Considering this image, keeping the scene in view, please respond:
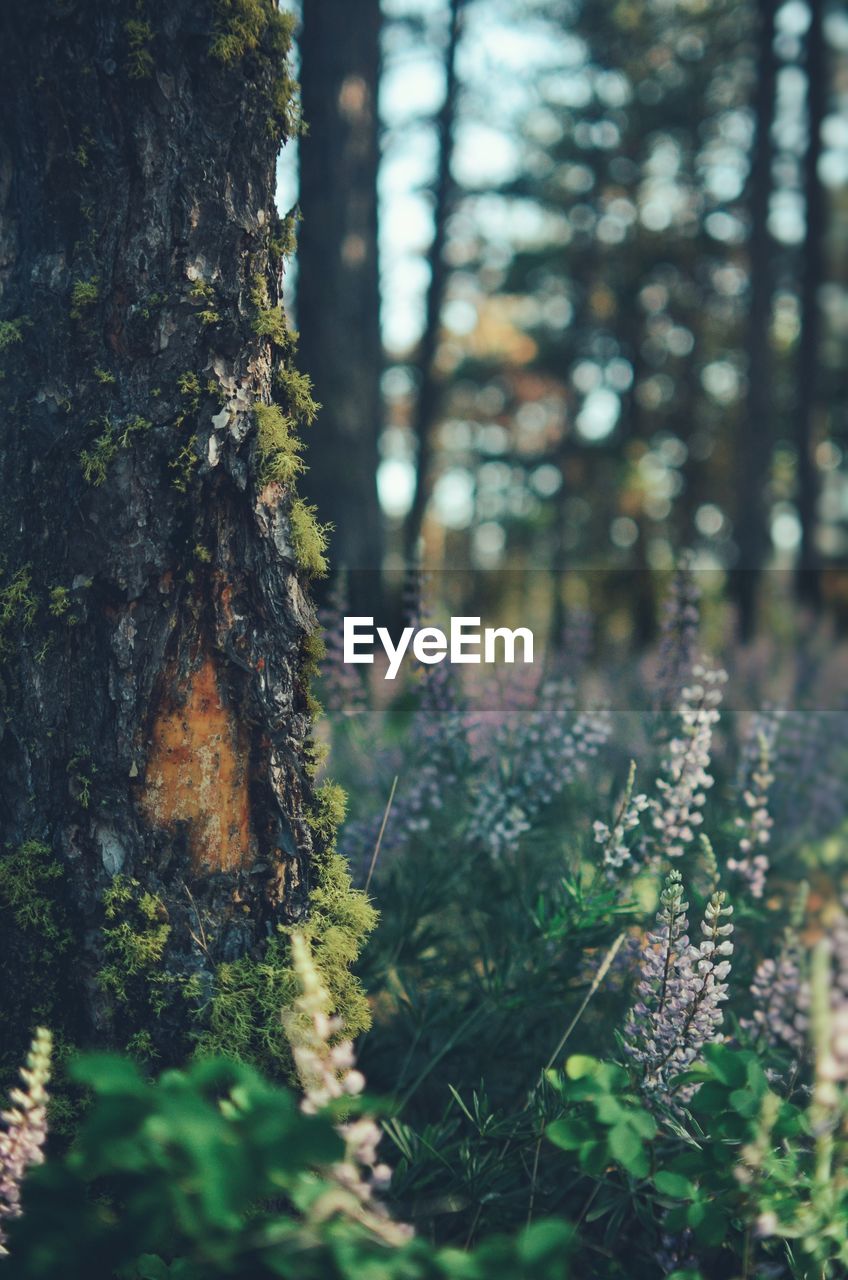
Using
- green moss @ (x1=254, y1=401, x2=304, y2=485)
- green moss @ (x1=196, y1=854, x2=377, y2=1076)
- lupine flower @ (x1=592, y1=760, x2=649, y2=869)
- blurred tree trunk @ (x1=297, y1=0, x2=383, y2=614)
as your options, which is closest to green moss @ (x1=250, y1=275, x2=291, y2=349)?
green moss @ (x1=254, y1=401, x2=304, y2=485)

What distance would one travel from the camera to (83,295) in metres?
1.88

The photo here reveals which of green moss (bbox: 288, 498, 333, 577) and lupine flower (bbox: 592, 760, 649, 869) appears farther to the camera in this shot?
lupine flower (bbox: 592, 760, 649, 869)

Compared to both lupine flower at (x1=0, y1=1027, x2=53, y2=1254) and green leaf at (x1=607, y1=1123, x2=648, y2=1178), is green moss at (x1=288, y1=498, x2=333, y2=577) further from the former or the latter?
green leaf at (x1=607, y1=1123, x2=648, y2=1178)

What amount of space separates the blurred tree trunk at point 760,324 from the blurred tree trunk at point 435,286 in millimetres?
4728

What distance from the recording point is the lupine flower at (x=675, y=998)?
181 centimetres

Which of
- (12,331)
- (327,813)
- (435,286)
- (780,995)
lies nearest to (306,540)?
(327,813)

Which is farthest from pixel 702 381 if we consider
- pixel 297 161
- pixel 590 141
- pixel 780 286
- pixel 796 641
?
pixel 297 161

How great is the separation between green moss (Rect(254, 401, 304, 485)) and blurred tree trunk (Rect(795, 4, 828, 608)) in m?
10.2

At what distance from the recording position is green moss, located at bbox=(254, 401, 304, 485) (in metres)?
1.94

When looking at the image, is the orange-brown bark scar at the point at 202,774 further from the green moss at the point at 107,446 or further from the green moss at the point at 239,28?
the green moss at the point at 239,28

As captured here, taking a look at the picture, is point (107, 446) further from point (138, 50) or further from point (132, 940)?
point (132, 940)

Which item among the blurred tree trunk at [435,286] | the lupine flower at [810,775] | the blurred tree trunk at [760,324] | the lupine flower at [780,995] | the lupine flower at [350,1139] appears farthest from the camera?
the blurred tree trunk at [435,286]

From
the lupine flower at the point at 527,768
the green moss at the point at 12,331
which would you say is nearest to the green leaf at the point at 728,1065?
the lupine flower at the point at 527,768

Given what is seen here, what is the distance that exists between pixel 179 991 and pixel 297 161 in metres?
5.22
